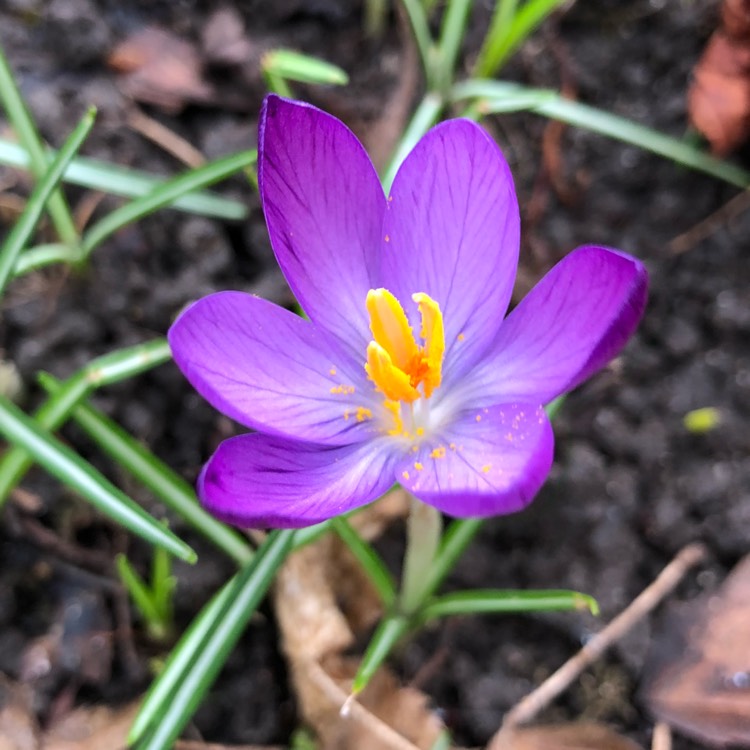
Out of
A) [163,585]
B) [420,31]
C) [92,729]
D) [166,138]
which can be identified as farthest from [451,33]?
[92,729]

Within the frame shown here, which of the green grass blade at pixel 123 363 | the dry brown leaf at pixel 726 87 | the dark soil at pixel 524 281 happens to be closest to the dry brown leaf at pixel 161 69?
the dark soil at pixel 524 281

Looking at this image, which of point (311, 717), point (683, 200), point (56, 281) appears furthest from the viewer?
point (683, 200)

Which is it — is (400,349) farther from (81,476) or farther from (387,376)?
(81,476)

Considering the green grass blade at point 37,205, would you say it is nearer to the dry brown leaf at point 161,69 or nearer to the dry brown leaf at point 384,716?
the dry brown leaf at point 161,69

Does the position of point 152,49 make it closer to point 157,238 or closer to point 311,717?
point 157,238

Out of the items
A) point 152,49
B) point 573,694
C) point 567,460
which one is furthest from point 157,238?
point 573,694
